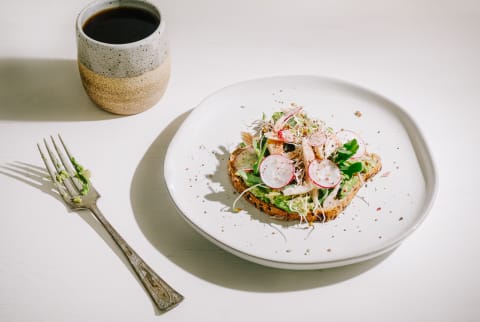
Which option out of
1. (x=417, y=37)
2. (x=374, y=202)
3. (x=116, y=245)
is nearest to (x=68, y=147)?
(x=116, y=245)

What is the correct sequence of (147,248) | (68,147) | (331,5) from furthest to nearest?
(331,5) < (68,147) < (147,248)

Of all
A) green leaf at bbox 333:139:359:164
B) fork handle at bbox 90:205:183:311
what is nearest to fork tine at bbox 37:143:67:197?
fork handle at bbox 90:205:183:311

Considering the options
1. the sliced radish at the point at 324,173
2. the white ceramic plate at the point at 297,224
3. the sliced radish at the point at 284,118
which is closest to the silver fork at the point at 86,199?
the white ceramic plate at the point at 297,224

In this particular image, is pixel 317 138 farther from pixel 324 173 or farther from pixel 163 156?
pixel 163 156

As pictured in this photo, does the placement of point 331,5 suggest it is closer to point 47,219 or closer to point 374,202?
point 374,202

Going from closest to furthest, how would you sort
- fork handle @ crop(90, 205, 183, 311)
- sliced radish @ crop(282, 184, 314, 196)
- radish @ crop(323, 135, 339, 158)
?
fork handle @ crop(90, 205, 183, 311) → sliced radish @ crop(282, 184, 314, 196) → radish @ crop(323, 135, 339, 158)

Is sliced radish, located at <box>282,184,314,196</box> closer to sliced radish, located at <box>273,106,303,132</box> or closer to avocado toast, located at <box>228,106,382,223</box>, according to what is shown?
avocado toast, located at <box>228,106,382,223</box>

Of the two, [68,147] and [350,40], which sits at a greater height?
[350,40]
